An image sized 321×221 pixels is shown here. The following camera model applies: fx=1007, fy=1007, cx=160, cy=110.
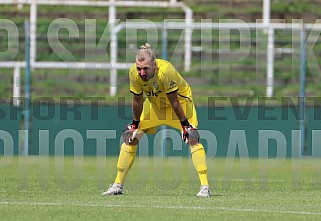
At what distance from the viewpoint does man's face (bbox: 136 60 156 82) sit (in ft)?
34.1

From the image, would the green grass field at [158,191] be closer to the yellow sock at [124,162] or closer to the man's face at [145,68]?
the yellow sock at [124,162]

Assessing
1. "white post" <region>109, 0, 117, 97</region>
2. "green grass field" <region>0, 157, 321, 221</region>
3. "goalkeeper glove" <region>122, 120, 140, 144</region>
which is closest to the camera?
"green grass field" <region>0, 157, 321, 221</region>

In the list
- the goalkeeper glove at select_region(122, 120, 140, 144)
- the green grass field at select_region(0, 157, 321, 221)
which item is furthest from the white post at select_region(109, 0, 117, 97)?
the goalkeeper glove at select_region(122, 120, 140, 144)

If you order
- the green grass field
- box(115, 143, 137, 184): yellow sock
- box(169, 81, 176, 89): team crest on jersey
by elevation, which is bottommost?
the green grass field

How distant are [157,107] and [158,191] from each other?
3.95 ft

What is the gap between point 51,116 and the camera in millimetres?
21188

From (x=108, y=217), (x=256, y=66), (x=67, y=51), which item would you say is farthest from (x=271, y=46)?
(x=108, y=217)

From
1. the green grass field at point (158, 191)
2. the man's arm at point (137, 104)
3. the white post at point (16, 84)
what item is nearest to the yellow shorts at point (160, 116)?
the man's arm at point (137, 104)

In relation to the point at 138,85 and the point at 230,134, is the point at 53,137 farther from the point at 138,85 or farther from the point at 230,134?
the point at 138,85

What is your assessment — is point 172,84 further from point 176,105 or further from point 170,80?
point 176,105

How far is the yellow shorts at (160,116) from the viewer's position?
11.3m

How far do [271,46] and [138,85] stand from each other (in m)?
12.0

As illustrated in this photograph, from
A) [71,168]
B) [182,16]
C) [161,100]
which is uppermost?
[182,16]

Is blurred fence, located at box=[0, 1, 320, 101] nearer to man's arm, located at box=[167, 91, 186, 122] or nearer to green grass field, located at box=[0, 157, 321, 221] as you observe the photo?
green grass field, located at box=[0, 157, 321, 221]
